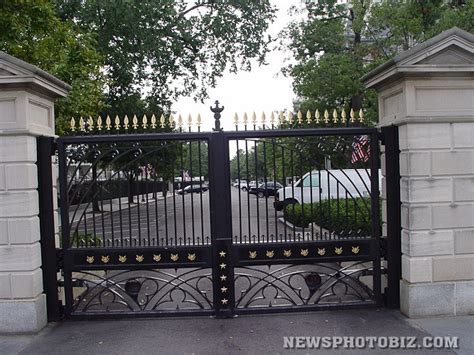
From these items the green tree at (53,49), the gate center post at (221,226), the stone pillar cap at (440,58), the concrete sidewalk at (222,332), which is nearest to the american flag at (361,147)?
the stone pillar cap at (440,58)

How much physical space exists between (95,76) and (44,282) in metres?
8.79

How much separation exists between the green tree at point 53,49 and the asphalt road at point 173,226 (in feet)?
8.63

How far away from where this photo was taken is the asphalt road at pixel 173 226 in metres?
6.07

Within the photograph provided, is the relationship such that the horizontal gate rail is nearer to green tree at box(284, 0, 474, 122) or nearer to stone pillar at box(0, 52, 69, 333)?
stone pillar at box(0, 52, 69, 333)

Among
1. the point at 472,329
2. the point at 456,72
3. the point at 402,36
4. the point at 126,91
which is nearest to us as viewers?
the point at 472,329

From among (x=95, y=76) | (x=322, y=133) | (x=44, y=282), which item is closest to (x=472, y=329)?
(x=322, y=133)

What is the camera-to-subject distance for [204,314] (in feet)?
19.9

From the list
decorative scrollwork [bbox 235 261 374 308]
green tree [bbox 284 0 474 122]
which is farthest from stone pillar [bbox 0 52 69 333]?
green tree [bbox 284 0 474 122]

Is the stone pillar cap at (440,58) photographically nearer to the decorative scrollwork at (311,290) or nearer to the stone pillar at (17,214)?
the decorative scrollwork at (311,290)

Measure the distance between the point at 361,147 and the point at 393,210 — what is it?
97 cm

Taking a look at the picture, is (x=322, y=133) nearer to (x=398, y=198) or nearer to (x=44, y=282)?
(x=398, y=198)

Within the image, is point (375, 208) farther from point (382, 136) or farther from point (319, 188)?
point (382, 136)

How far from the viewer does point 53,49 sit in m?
10.4

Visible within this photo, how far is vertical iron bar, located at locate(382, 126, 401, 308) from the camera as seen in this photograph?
6.08 meters
